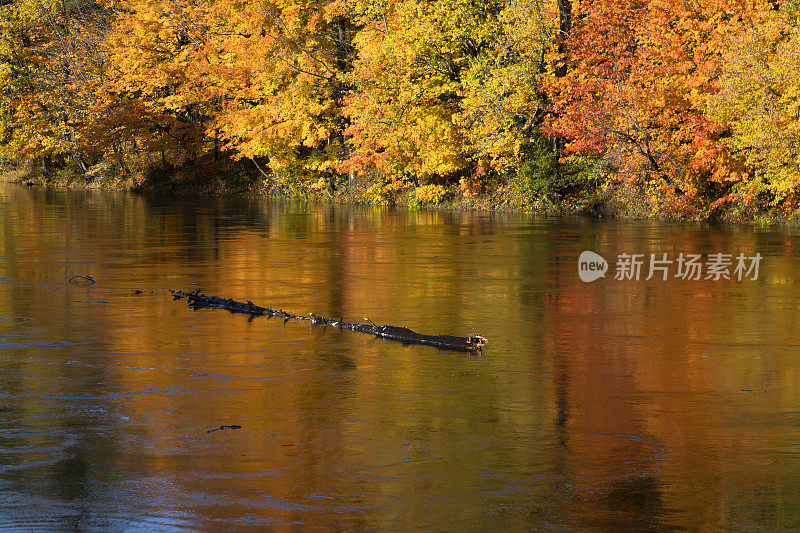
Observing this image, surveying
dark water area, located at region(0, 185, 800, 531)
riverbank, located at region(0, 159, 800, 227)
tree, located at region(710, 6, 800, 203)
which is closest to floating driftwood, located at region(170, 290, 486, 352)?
dark water area, located at region(0, 185, 800, 531)

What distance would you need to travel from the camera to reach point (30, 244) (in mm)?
28875

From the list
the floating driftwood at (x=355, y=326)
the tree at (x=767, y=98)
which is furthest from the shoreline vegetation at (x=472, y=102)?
the floating driftwood at (x=355, y=326)

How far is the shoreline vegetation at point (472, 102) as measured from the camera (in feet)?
120

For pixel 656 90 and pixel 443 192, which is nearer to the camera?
pixel 656 90

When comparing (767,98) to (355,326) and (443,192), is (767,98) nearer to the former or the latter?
(443,192)

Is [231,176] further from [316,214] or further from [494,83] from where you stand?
[494,83]

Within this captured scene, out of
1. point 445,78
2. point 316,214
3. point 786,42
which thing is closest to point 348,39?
point 445,78

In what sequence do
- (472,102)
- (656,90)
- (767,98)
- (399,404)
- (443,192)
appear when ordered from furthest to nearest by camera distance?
(443,192) → (472,102) → (656,90) → (767,98) → (399,404)

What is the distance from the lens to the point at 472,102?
43188mm

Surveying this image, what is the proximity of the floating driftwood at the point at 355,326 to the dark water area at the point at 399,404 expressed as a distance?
21 centimetres

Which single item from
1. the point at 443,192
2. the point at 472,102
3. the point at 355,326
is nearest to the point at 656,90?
the point at 472,102

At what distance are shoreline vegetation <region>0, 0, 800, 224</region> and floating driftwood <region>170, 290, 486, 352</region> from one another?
22078mm

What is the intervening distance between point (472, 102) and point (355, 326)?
29116 mm

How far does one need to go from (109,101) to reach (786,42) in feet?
144
